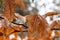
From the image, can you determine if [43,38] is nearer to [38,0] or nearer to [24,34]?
[24,34]

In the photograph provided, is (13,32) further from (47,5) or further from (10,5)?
(47,5)

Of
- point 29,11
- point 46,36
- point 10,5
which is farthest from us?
point 29,11

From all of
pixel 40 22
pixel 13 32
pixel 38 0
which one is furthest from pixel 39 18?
pixel 38 0

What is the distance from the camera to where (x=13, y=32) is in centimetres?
54

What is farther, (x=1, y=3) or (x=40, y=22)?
(x=1, y=3)

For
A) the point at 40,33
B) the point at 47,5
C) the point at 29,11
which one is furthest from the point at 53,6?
the point at 40,33

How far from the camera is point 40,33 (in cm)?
50

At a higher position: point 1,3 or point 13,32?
point 1,3

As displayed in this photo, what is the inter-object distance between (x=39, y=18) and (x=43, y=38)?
0.34ft

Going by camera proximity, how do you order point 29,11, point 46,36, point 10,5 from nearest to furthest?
1. point 10,5
2. point 46,36
3. point 29,11

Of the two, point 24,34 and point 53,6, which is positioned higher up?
point 53,6

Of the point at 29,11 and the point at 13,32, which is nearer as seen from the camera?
the point at 13,32

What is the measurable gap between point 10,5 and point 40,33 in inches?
5.9

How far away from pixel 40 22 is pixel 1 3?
20 cm
